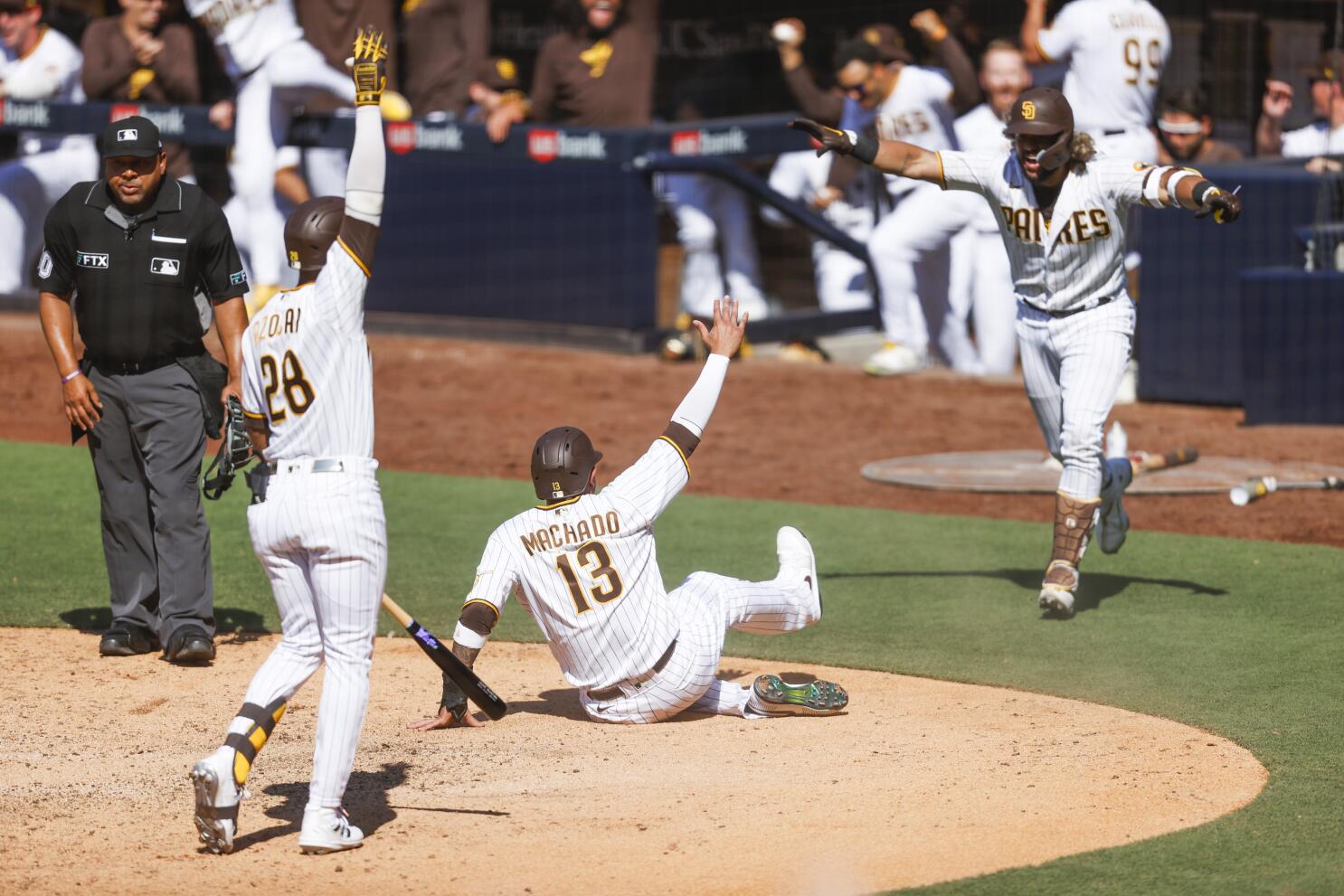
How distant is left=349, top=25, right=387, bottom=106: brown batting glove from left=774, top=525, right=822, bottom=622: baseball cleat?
238cm

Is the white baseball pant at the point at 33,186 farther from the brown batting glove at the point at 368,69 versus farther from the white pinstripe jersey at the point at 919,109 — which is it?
the brown batting glove at the point at 368,69

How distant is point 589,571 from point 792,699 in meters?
0.89

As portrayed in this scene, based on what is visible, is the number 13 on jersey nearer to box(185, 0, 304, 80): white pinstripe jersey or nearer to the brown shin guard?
the brown shin guard

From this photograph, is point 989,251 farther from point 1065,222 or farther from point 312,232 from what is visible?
point 312,232

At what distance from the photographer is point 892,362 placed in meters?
14.1

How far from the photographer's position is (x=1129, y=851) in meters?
4.66

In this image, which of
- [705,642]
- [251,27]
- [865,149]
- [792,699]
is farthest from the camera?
[251,27]

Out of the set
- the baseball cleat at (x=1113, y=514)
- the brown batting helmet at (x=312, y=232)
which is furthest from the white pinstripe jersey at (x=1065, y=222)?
the brown batting helmet at (x=312, y=232)

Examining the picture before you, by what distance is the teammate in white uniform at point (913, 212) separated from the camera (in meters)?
13.8

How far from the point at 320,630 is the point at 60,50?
13.6 metres

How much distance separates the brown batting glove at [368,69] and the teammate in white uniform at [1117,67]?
8.89m

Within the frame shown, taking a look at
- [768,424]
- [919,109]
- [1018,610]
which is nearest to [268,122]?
[919,109]

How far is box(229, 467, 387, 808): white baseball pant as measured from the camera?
4.64 m

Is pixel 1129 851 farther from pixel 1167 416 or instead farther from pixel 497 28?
pixel 497 28
